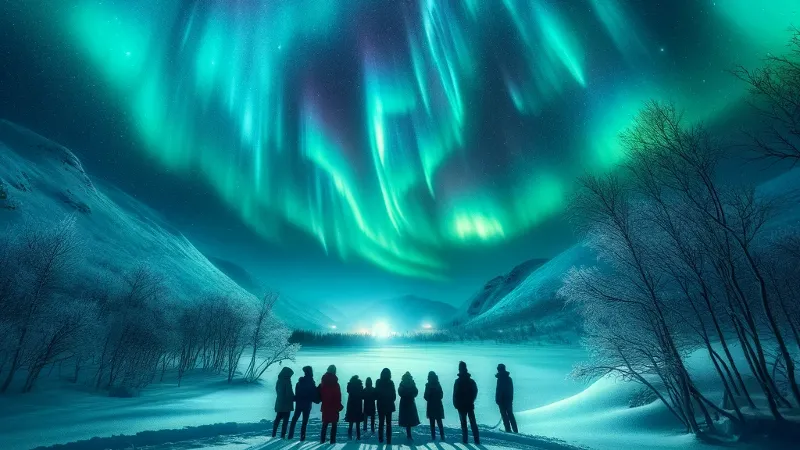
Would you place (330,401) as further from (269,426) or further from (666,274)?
(666,274)

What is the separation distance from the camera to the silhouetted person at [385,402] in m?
12.5

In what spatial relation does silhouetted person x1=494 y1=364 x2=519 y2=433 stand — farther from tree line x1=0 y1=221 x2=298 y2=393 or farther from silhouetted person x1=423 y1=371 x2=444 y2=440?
tree line x1=0 y1=221 x2=298 y2=393

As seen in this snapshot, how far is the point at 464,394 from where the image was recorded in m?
12.7

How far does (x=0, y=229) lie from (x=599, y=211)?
17630 cm

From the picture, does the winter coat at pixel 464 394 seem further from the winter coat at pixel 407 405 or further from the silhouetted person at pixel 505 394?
the silhouetted person at pixel 505 394

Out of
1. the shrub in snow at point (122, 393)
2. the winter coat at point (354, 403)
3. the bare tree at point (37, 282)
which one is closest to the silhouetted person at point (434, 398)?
the winter coat at point (354, 403)

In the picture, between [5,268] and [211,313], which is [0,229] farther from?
[5,268]

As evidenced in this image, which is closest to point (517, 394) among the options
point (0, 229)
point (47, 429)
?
point (47, 429)

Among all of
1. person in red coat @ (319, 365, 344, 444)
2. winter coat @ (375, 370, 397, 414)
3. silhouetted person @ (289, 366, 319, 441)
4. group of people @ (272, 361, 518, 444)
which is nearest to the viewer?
person in red coat @ (319, 365, 344, 444)

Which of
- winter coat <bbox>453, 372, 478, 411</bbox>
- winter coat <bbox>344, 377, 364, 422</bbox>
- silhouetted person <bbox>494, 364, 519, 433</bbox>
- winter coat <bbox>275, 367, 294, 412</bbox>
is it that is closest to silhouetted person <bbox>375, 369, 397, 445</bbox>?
winter coat <bbox>344, 377, 364, 422</bbox>

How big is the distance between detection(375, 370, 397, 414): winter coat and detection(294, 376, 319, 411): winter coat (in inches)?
89.4

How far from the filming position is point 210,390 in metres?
35.9

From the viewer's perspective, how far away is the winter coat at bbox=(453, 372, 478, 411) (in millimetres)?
12609

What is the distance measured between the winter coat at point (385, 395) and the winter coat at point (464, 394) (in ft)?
7.49
